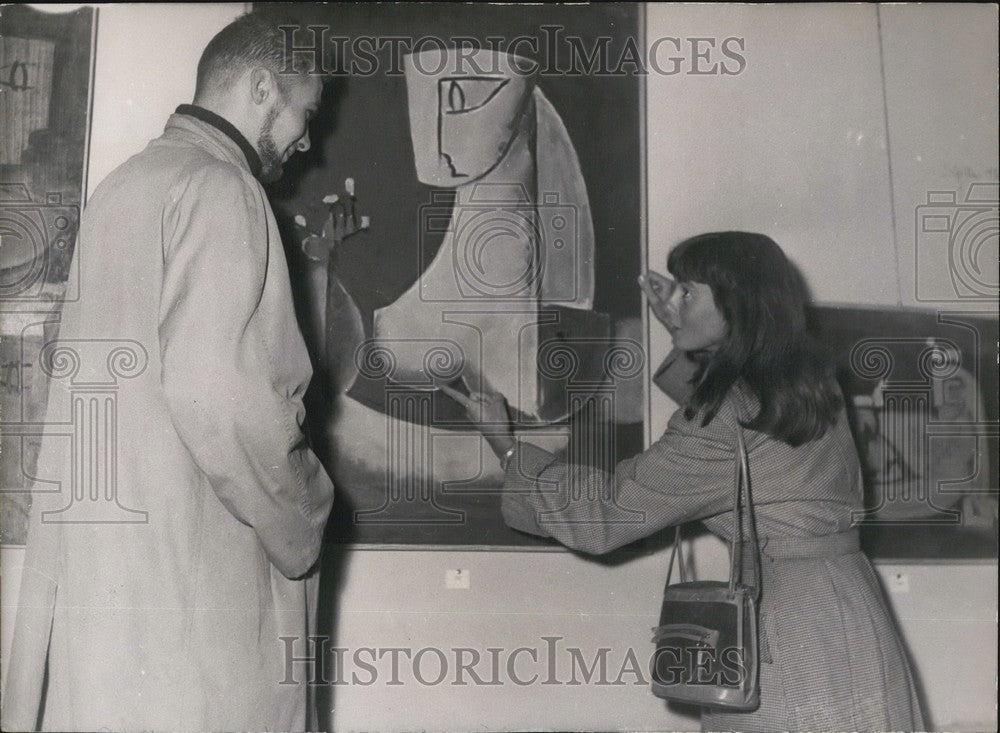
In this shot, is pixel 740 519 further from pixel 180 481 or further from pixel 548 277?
pixel 180 481

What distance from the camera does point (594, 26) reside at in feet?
8.49

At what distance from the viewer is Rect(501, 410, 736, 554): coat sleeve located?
2.12 metres

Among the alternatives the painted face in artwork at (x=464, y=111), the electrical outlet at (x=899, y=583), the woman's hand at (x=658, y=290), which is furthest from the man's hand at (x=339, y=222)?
the electrical outlet at (x=899, y=583)

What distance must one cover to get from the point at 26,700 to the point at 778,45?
223 centimetres

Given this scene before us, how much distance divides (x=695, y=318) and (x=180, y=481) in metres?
1.17

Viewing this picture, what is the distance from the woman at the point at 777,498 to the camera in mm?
2039

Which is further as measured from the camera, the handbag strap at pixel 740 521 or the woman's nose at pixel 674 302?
the woman's nose at pixel 674 302

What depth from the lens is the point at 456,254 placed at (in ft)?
8.57

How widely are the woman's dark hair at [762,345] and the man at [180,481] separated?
864 millimetres

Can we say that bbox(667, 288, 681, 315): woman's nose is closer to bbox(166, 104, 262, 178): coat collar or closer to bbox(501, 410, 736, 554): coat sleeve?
bbox(501, 410, 736, 554): coat sleeve

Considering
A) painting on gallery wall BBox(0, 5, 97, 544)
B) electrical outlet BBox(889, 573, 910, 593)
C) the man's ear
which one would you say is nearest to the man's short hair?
the man's ear

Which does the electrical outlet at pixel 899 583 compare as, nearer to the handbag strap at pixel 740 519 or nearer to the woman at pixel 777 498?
the woman at pixel 777 498

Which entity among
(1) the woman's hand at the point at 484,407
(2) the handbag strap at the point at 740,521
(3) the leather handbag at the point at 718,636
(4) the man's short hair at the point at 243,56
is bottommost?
(3) the leather handbag at the point at 718,636

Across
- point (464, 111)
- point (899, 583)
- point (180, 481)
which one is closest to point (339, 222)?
point (464, 111)
